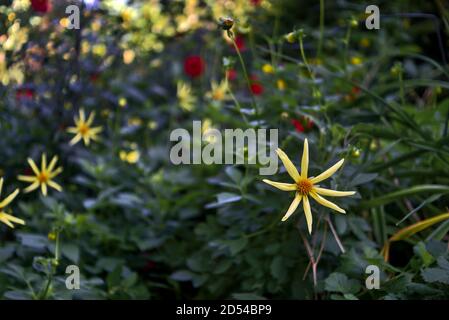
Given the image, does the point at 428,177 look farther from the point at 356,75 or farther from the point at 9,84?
the point at 9,84

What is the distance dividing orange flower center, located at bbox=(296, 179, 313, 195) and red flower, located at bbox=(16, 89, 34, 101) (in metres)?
1.10

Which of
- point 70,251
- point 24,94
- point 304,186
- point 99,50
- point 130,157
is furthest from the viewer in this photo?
point 99,50

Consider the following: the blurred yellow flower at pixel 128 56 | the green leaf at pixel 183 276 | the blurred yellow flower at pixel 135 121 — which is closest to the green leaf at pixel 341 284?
the green leaf at pixel 183 276

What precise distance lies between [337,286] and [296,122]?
59 centimetres

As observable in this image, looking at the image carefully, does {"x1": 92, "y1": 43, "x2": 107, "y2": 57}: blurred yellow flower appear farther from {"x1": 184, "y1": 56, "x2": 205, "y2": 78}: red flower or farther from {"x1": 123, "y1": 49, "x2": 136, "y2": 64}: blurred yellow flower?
{"x1": 184, "y1": 56, "x2": 205, "y2": 78}: red flower

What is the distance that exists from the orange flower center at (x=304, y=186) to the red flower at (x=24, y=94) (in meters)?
1.10

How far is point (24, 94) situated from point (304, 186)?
1190mm

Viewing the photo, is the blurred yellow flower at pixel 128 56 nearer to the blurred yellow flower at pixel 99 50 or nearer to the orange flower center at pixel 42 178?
the blurred yellow flower at pixel 99 50

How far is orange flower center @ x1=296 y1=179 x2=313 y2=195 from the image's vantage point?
2.96 feet

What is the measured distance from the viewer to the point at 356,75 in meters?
1.82

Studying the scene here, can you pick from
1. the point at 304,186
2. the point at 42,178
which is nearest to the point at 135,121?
the point at 42,178

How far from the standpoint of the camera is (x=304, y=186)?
35.7 inches

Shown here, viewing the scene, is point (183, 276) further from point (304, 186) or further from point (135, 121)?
point (135, 121)

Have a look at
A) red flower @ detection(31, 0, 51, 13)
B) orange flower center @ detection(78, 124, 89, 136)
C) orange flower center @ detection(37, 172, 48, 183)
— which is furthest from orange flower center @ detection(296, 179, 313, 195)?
red flower @ detection(31, 0, 51, 13)
